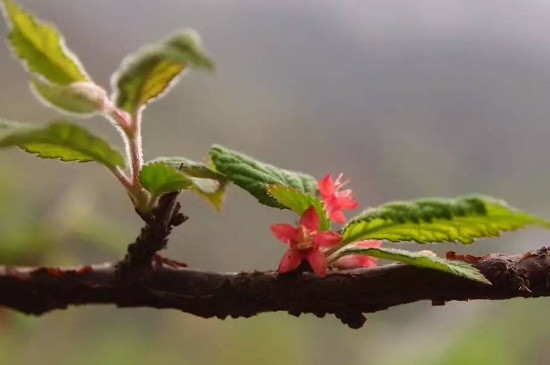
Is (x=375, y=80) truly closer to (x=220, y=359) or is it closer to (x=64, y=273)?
(x=220, y=359)

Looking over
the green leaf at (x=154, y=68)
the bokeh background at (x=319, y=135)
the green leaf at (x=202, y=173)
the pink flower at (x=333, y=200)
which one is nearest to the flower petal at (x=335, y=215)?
the pink flower at (x=333, y=200)

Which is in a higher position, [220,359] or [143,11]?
[143,11]

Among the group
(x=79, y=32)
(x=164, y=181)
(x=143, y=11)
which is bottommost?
(x=164, y=181)

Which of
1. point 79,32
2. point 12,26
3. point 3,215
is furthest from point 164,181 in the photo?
point 79,32

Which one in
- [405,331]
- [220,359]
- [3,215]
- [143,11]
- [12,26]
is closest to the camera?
[12,26]

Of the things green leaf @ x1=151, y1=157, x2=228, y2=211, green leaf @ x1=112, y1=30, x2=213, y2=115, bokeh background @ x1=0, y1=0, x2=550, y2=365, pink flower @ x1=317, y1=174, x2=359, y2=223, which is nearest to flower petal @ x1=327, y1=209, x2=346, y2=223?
pink flower @ x1=317, y1=174, x2=359, y2=223

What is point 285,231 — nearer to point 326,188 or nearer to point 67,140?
point 326,188

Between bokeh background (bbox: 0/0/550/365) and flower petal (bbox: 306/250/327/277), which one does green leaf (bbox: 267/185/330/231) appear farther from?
bokeh background (bbox: 0/0/550/365)
